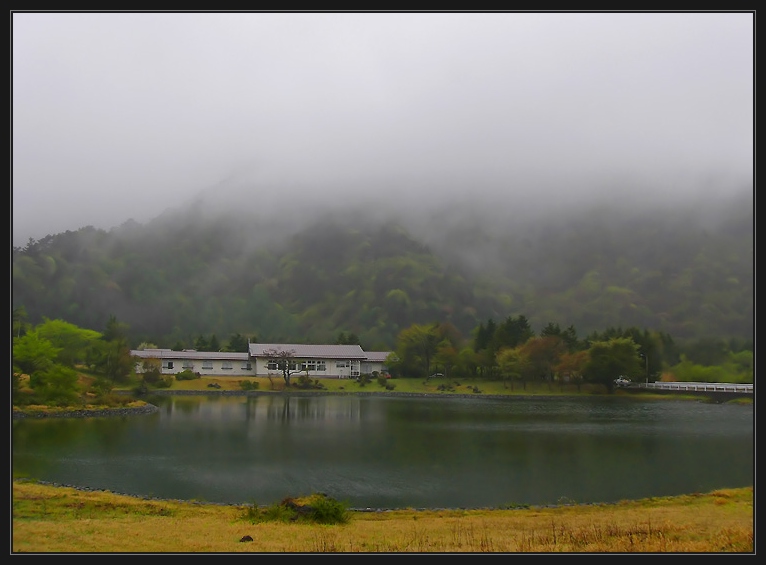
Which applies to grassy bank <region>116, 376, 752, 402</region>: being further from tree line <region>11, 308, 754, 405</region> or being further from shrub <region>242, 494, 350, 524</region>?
shrub <region>242, 494, 350, 524</region>

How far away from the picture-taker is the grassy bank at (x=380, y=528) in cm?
961

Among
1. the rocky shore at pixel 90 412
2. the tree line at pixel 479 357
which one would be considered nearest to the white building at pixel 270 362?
the tree line at pixel 479 357

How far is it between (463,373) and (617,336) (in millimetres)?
14921

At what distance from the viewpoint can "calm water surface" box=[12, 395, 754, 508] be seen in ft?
53.0

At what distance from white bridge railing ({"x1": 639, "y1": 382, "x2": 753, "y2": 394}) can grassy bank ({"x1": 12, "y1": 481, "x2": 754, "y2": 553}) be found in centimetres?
3365

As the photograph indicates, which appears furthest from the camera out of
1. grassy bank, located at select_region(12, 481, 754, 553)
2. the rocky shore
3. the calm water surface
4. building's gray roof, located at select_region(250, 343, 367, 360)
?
building's gray roof, located at select_region(250, 343, 367, 360)

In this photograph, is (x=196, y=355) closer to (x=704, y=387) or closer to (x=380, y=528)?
(x=704, y=387)

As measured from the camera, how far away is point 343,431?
89.3 feet

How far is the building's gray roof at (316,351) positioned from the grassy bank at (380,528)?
44101mm

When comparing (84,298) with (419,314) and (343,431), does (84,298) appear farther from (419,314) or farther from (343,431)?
(343,431)

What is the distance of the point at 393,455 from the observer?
68.6 ft

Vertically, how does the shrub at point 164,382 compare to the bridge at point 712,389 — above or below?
above

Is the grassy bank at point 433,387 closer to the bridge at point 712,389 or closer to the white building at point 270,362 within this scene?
the bridge at point 712,389

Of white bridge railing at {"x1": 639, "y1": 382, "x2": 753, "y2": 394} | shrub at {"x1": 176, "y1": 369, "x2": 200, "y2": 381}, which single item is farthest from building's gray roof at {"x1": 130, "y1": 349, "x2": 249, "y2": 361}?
white bridge railing at {"x1": 639, "y1": 382, "x2": 753, "y2": 394}
